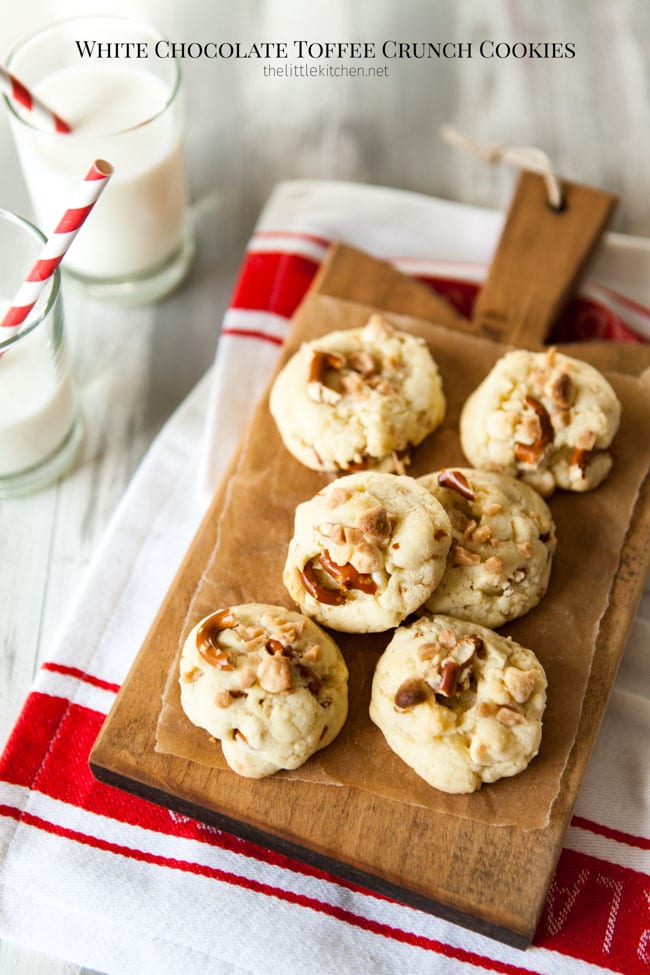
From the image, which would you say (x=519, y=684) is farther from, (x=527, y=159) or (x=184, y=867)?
(x=527, y=159)

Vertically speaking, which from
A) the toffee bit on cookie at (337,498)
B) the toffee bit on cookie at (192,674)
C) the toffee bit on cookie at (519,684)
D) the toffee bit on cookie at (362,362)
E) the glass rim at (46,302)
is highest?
the glass rim at (46,302)

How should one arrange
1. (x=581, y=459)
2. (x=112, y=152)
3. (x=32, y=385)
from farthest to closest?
(x=112, y=152)
(x=32, y=385)
(x=581, y=459)

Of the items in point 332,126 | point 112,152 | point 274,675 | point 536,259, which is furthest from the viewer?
point 332,126

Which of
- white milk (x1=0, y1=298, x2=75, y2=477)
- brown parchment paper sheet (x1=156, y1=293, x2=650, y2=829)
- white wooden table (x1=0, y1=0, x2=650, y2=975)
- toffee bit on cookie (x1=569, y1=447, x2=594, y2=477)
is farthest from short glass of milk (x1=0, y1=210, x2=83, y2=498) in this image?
toffee bit on cookie (x1=569, y1=447, x2=594, y2=477)

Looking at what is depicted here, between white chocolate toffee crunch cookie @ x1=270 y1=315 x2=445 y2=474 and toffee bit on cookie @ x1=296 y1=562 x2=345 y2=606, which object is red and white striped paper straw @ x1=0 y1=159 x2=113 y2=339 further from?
toffee bit on cookie @ x1=296 y1=562 x2=345 y2=606

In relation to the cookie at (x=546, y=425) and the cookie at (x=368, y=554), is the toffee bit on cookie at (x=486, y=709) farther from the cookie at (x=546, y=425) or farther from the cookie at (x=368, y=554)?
the cookie at (x=546, y=425)

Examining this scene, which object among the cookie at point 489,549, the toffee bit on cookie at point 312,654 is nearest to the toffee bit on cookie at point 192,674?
the toffee bit on cookie at point 312,654

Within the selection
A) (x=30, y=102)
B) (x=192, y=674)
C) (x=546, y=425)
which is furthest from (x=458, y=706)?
(x=30, y=102)
